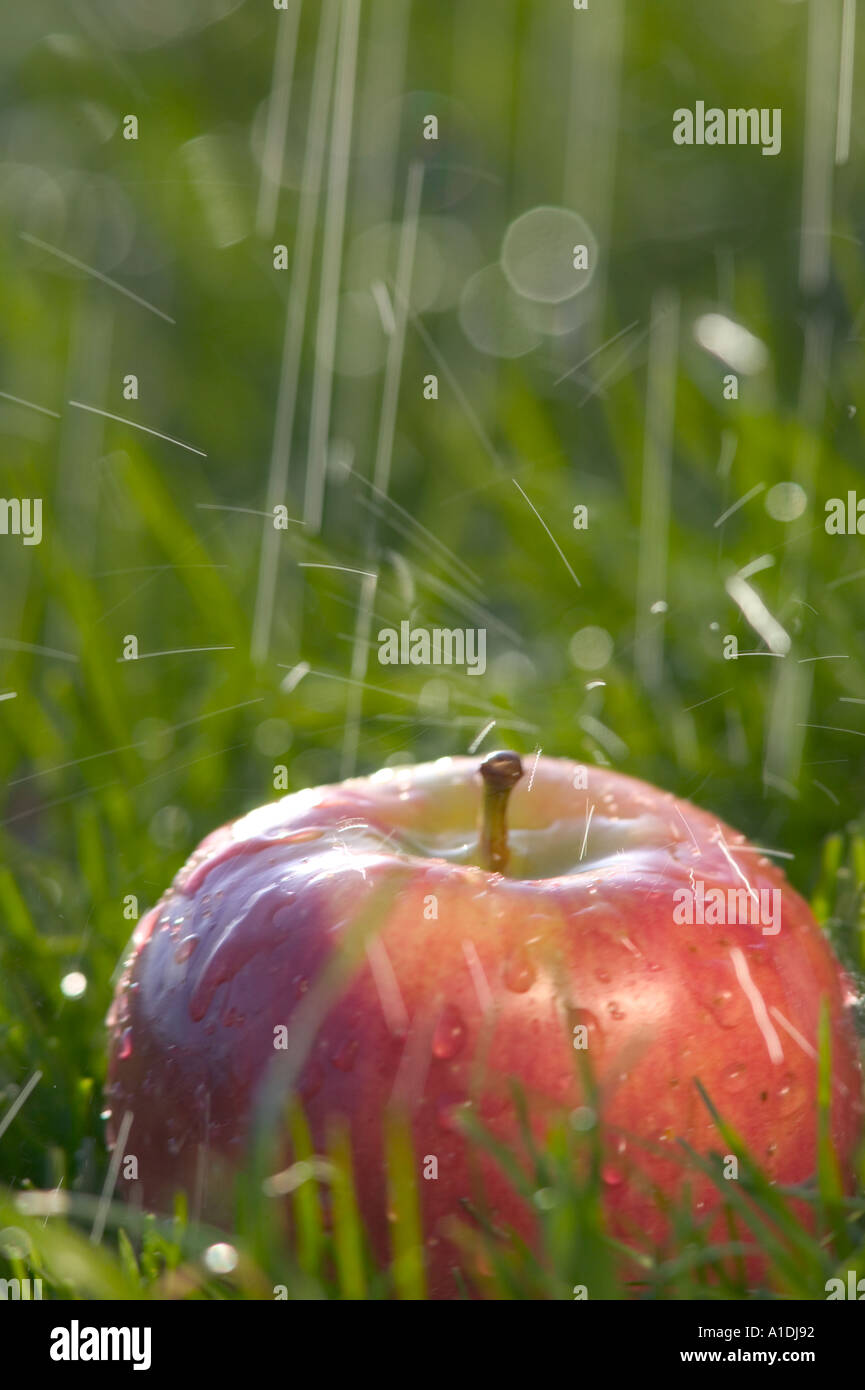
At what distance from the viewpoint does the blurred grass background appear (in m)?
1.55

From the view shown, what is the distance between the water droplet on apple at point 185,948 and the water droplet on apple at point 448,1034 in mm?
183

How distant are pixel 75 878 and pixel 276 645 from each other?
494 mm

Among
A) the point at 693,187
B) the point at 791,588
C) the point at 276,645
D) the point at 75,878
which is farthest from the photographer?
the point at 693,187

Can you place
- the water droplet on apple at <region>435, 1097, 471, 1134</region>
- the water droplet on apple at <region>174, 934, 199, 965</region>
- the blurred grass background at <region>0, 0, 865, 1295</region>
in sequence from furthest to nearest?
the blurred grass background at <region>0, 0, 865, 1295</region> → the water droplet on apple at <region>174, 934, 199, 965</region> → the water droplet on apple at <region>435, 1097, 471, 1134</region>

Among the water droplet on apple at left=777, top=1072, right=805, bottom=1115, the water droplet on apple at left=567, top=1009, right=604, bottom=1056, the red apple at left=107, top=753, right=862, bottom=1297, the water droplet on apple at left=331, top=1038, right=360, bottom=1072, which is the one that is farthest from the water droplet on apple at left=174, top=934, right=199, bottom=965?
the water droplet on apple at left=777, top=1072, right=805, bottom=1115

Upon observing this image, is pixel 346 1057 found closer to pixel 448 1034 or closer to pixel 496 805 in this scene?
pixel 448 1034

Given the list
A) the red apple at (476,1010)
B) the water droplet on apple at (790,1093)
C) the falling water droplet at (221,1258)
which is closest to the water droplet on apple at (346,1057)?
the red apple at (476,1010)

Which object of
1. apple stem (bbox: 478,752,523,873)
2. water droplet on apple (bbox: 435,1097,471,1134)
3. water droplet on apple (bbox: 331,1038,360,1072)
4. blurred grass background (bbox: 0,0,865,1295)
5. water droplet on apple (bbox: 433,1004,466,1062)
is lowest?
water droplet on apple (bbox: 435,1097,471,1134)

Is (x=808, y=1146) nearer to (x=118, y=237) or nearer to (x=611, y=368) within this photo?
(x=611, y=368)

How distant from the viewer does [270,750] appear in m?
1.70

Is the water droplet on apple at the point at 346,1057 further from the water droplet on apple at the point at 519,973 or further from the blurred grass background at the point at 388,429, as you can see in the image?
the blurred grass background at the point at 388,429

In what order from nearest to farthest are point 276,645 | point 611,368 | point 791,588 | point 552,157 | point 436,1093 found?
point 436,1093
point 791,588
point 276,645
point 611,368
point 552,157

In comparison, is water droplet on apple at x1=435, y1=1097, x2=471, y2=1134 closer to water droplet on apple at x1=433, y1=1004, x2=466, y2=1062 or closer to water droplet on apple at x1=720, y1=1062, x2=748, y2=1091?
water droplet on apple at x1=433, y1=1004, x2=466, y2=1062

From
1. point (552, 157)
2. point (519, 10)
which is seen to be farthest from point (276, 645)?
point (519, 10)
